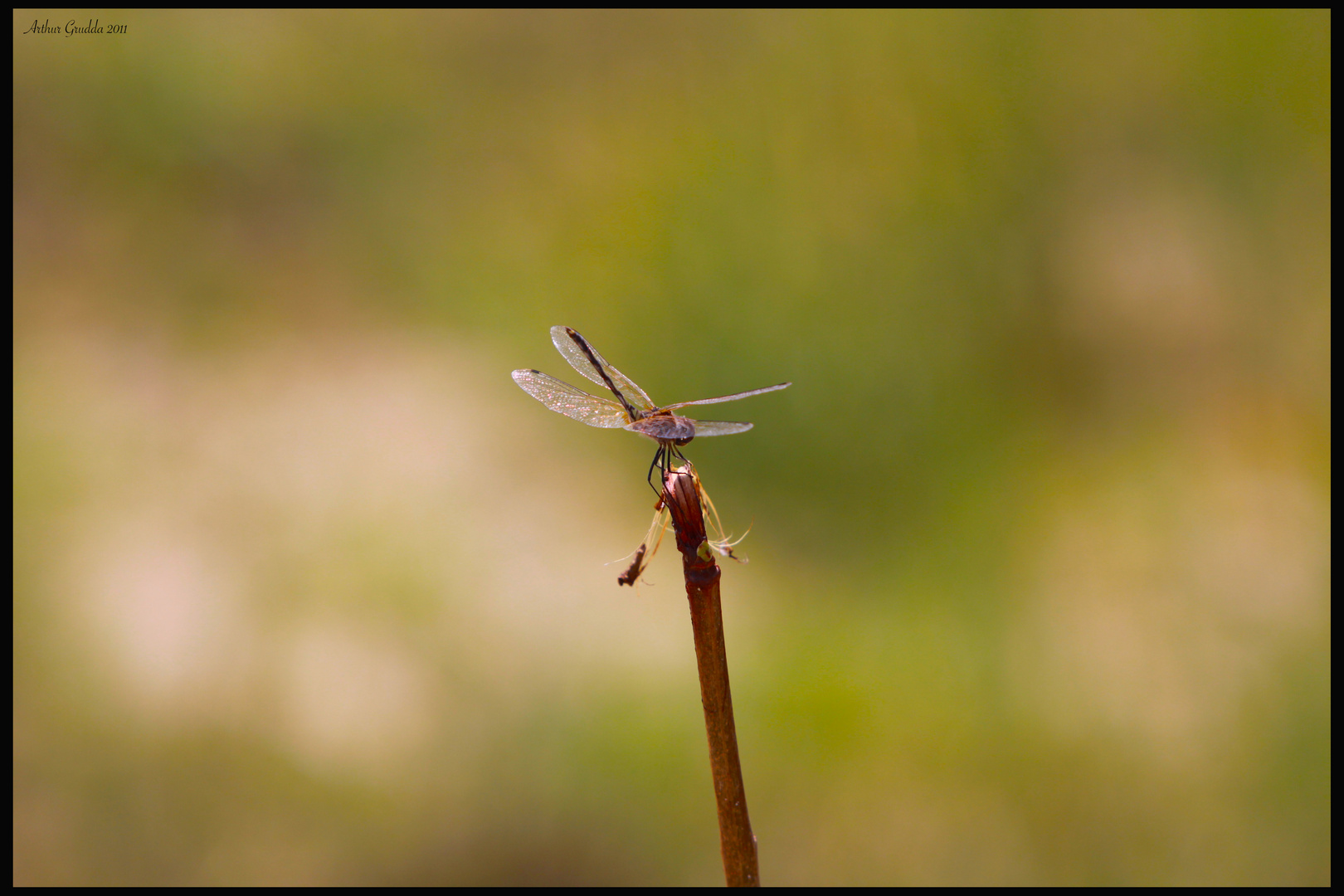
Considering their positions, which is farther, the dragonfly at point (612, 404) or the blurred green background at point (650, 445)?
the blurred green background at point (650, 445)

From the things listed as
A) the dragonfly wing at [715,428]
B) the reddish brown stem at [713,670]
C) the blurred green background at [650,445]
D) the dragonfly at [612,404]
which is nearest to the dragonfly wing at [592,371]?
the dragonfly at [612,404]

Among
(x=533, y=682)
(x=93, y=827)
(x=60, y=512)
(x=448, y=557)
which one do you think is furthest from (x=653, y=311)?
(x=93, y=827)

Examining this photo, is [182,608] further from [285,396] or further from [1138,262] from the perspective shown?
[1138,262]

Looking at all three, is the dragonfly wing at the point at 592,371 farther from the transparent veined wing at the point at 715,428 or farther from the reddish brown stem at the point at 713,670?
the reddish brown stem at the point at 713,670

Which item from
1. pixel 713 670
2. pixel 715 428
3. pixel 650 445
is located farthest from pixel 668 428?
pixel 650 445

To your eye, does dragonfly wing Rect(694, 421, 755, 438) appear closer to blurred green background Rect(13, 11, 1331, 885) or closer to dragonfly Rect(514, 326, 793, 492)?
dragonfly Rect(514, 326, 793, 492)

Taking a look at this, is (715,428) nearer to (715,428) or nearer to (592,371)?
(715,428)
